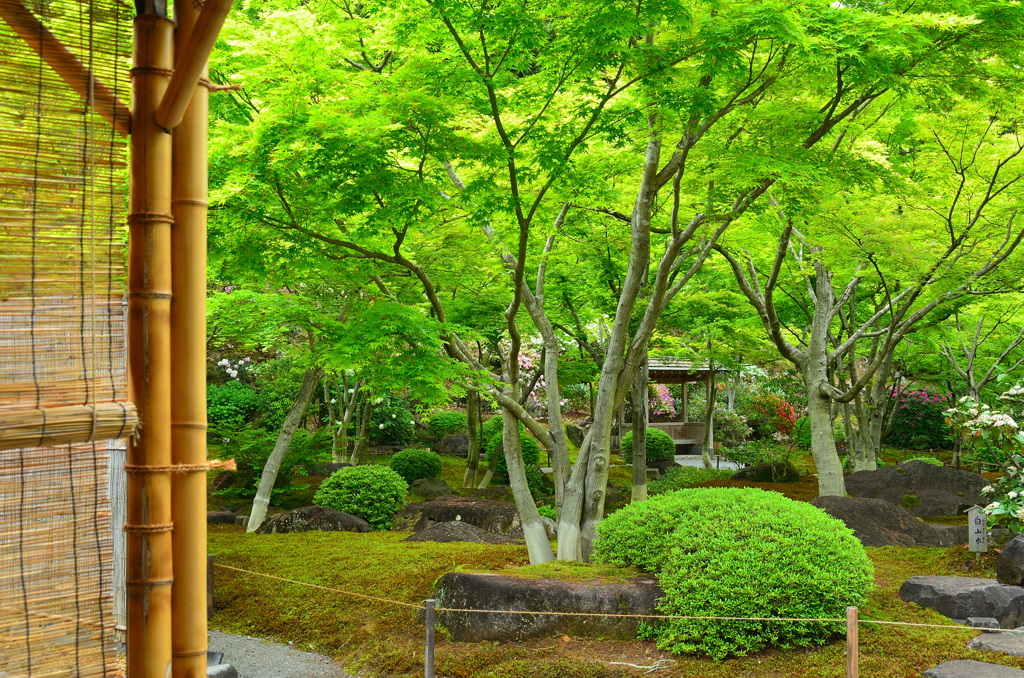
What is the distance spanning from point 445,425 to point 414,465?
7.81 m

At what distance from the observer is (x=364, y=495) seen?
12758 mm

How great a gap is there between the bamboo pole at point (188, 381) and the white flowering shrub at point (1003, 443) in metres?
8.58

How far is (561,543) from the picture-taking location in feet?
29.0

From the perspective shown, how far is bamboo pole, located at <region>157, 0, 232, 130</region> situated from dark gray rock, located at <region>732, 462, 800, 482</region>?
17692 mm

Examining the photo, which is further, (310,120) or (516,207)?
(516,207)

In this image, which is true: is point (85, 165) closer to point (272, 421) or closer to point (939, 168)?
point (939, 168)

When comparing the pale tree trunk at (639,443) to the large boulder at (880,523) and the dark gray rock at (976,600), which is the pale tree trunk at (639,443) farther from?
the dark gray rock at (976,600)

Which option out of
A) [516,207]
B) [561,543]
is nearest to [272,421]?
[561,543]

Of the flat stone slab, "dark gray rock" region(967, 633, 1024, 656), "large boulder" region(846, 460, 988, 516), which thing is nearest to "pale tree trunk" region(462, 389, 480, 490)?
"large boulder" region(846, 460, 988, 516)

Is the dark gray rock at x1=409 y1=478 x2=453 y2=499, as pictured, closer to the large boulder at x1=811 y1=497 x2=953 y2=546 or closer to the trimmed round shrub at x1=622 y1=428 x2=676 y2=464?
the large boulder at x1=811 y1=497 x2=953 y2=546

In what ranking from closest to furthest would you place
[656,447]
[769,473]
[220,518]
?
Answer: [220,518] → [769,473] → [656,447]

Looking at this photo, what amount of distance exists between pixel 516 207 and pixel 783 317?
1223 centimetres

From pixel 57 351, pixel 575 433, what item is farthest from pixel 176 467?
pixel 575 433

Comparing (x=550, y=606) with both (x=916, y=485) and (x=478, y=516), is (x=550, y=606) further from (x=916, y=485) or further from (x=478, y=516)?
(x=916, y=485)
